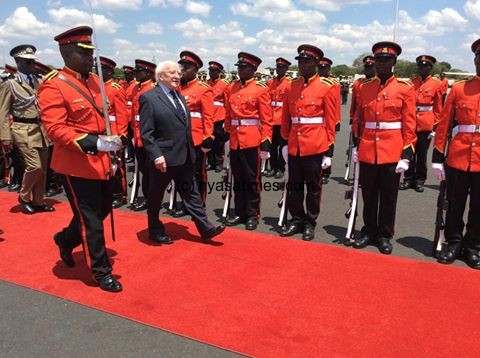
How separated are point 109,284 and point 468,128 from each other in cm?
336

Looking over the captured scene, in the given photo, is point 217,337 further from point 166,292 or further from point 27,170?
point 27,170

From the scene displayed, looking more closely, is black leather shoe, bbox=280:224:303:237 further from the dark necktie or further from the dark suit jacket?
the dark necktie

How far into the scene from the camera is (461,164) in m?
4.00

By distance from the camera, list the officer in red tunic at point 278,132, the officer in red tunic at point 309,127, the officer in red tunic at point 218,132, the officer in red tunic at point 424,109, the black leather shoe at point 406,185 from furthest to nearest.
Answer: the officer in red tunic at point 218,132 < the officer in red tunic at point 278,132 < the black leather shoe at point 406,185 < the officer in red tunic at point 424,109 < the officer in red tunic at point 309,127

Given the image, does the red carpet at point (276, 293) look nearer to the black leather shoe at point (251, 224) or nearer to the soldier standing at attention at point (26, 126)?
the black leather shoe at point (251, 224)

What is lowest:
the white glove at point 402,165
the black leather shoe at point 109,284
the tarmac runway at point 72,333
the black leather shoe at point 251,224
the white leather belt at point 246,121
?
the black leather shoe at point 251,224

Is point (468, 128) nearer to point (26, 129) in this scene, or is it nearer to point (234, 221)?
point (234, 221)

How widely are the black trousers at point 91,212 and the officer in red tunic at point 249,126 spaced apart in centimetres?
197

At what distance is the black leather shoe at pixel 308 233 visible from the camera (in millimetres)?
4758

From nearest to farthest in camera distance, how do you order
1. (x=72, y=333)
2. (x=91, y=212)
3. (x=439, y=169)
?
(x=72, y=333)
(x=91, y=212)
(x=439, y=169)

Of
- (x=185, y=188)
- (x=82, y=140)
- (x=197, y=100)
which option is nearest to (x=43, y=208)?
(x=185, y=188)

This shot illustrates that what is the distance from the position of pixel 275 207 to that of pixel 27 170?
130 inches

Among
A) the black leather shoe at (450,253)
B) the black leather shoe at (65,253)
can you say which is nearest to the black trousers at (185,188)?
the black leather shoe at (65,253)

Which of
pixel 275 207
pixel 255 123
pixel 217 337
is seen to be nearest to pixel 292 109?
pixel 255 123
